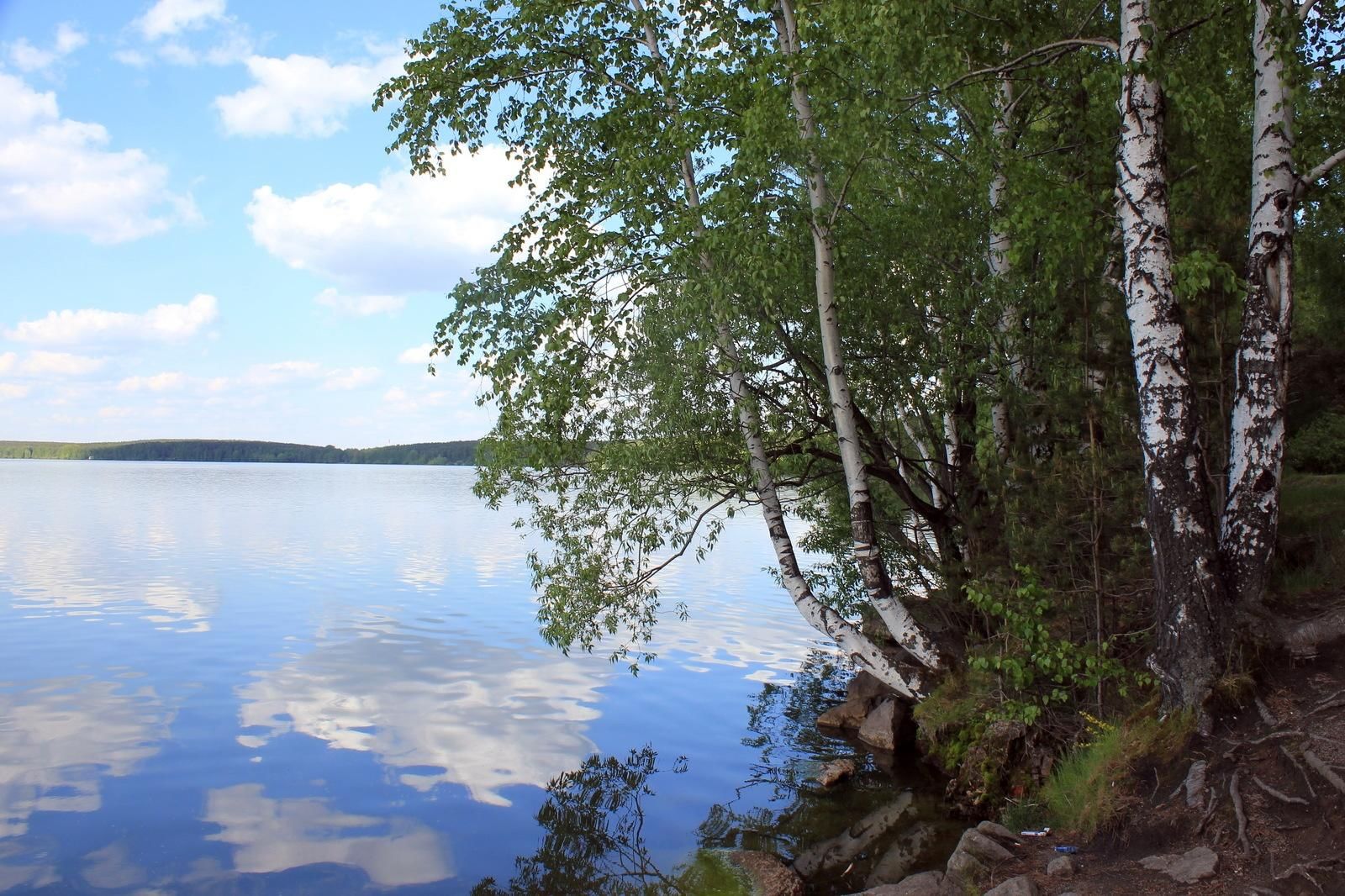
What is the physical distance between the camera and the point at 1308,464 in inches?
650

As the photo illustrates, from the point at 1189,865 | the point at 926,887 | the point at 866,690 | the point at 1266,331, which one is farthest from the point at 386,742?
the point at 1266,331

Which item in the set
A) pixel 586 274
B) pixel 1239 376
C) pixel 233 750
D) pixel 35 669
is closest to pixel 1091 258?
pixel 1239 376

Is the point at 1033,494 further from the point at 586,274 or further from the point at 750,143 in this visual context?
the point at 586,274

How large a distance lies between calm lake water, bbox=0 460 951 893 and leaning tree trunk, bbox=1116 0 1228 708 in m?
3.88

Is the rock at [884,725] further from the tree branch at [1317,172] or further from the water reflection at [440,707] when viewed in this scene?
the tree branch at [1317,172]

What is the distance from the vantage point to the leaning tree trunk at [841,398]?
12438mm

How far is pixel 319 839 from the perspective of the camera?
1119 centimetres

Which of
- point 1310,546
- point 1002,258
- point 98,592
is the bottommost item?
point 98,592

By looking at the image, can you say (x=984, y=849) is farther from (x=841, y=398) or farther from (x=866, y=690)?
(x=866, y=690)

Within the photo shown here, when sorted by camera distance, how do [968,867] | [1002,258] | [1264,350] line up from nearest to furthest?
1. [968,867]
2. [1264,350]
3. [1002,258]

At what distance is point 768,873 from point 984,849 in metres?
2.54

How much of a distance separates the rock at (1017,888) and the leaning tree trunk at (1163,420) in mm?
2539

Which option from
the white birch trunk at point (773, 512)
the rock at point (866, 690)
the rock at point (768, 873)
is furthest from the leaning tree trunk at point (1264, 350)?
the rock at point (866, 690)

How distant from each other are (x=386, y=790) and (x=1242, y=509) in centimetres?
1085
